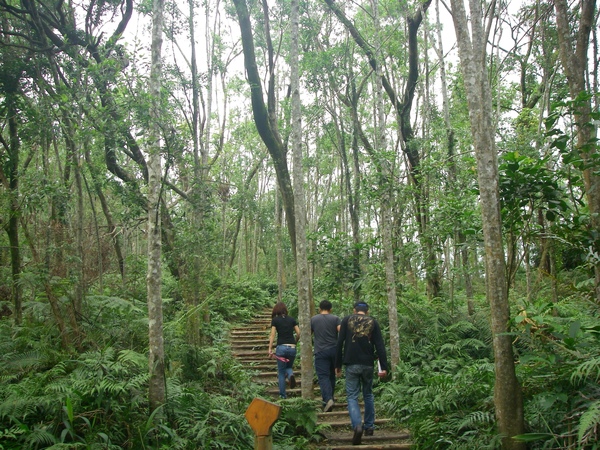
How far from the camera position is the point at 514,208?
562 centimetres

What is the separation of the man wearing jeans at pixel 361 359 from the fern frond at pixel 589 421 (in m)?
2.92

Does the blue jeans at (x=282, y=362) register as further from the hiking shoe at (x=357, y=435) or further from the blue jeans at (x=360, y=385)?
the hiking shoe at (x=357, y=435)

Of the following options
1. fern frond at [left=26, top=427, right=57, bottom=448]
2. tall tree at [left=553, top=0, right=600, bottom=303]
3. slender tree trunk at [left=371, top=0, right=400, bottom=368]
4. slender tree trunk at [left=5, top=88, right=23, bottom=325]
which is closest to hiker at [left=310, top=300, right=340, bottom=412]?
slender tree trunk at [left=371, top=0, right=400, bottom=368]

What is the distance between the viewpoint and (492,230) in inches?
206

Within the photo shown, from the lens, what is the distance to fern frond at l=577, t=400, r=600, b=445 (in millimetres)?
3956

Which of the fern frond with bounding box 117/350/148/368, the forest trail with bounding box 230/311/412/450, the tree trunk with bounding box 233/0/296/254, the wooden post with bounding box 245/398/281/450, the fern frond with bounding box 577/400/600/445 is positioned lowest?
the forest trail with bounding box 230/311/412/450

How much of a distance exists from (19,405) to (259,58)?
17.6 m

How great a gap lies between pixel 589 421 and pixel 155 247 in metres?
5.36

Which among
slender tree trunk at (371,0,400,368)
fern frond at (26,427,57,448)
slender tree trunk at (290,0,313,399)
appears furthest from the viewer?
slender tree trunk at (371,0,400,368)

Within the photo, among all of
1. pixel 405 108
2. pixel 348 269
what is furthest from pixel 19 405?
pixel 405 108

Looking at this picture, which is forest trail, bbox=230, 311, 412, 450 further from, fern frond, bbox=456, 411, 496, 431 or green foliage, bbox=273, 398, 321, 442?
fern frond, bbox=456, 411, 496, 431

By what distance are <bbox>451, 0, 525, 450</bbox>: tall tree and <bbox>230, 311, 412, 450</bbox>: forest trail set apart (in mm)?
1727

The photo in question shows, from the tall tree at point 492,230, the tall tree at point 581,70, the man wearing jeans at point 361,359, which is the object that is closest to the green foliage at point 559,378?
the tall tree at point 492,230

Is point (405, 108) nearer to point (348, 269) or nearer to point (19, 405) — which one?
point (348, 269)
